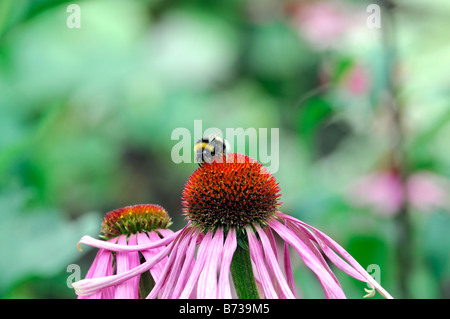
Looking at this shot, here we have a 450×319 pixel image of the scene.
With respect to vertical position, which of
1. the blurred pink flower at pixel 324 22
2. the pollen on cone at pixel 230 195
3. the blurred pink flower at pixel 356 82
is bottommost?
the pollen on cone at pixel 230 195

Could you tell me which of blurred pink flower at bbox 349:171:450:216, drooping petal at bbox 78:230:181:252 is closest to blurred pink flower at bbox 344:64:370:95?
blurred pink flower at bbox 349:171:450:216

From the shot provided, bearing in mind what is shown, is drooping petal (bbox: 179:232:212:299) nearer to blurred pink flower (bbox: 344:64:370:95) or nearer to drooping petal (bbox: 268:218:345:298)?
drooping petal (bbox: 268:218:345:298)

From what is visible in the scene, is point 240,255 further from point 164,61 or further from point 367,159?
point 164,61

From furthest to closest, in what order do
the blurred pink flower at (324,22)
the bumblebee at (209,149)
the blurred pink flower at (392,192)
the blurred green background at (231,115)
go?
1. the blurred pink flower at (324,22)
2. the blurred pink flower at (392,192)
3. the blurred green background at (231,115)
4. the bumblebee at (209,149)

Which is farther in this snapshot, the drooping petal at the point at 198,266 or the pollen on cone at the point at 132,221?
the pollen on cone at the point at 132,221

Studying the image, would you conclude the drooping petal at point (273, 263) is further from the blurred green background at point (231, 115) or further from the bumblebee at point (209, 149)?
the blurred green background at point (231, 115)

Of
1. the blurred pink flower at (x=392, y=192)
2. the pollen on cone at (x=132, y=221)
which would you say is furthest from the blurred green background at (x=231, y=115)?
the pollen on cone at (x=132, y=221)

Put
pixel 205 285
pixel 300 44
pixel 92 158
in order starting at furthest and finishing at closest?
pixel 300 44 < pixel 92 158 < pixel 205 285

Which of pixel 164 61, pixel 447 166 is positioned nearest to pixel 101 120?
pixel 164 61
